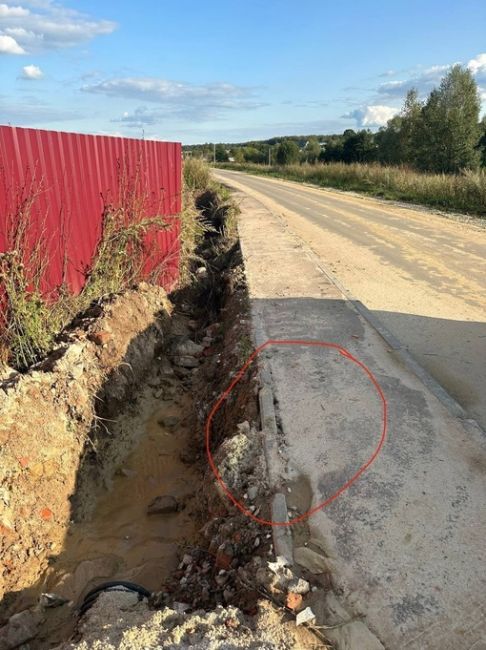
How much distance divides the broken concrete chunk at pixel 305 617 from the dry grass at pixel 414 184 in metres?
15.8

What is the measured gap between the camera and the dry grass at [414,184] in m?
16.6

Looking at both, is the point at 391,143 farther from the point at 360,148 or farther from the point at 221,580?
the point at 221,580

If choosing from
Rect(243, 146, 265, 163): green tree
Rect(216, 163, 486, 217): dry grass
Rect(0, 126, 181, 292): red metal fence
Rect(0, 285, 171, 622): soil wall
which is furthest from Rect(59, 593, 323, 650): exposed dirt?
Rect(243, 146, 265, 163): green tree

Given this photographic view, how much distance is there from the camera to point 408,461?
377cm

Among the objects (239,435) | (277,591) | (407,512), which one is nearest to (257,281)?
(239,435)

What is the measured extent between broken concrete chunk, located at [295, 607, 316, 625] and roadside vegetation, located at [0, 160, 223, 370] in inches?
125

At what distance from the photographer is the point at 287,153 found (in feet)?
178

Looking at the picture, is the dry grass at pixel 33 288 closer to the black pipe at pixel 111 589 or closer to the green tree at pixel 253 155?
the black pipe at pixel 111 589

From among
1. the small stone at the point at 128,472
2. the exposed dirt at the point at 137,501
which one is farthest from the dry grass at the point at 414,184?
the small stone at the point at 128,472

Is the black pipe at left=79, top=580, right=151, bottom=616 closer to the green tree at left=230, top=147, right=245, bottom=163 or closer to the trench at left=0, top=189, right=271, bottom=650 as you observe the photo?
the trench at left=0, top=189, right=271, bottom=650

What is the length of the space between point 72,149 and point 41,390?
2877mm

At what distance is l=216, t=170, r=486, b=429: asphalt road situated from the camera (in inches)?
226

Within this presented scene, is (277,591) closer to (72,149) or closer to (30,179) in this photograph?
(30,179)

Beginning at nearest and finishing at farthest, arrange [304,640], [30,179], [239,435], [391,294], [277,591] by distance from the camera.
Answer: [304,640]
[277,591]
[239,435]
[30,179]
[391,294]
